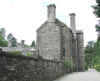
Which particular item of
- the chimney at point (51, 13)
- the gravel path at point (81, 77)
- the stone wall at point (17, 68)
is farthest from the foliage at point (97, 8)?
the chimney at point (51, 13)

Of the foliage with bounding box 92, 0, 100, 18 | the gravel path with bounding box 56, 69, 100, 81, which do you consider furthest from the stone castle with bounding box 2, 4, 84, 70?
A: the foliage with bounding box 92, 0, 100, 18

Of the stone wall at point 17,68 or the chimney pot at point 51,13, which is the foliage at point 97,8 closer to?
the stone wall at point 17,68

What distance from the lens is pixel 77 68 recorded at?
44375 mm

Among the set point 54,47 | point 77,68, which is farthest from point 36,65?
point 77,68

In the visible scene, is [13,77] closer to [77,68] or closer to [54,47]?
[54,47]

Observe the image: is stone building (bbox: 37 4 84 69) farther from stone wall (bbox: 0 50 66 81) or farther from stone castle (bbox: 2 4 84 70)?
stone wall (bbox: 0 50 66 81)

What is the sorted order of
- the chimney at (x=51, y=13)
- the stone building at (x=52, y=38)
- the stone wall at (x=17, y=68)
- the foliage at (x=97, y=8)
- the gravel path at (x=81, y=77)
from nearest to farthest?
the stone wall at (x=17, y=68) → the foliage at (x=97, y=8) → the gravel path at (x=81, y=77) → the stone building at (x=52, y=38) → the chimney at (x=51, y=13)

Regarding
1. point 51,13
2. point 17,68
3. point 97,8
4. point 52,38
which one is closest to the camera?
point 97,8

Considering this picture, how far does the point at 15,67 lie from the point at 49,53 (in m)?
28.4

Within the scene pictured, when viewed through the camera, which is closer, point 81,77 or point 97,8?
point 97,8

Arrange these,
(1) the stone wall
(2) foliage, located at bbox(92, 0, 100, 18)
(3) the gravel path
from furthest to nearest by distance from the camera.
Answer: (3) the gravel path, (2) foliage, located at bbox(92, 0, 100, 18), (1) the stone wall

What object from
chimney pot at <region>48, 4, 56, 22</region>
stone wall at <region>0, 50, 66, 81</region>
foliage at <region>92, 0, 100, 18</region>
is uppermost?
chimney pot at <region>48, 4, 56, 22</region>

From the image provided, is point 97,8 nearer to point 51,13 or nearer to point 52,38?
point 52,38

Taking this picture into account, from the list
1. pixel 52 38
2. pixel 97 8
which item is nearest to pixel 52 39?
pixel 52 38
